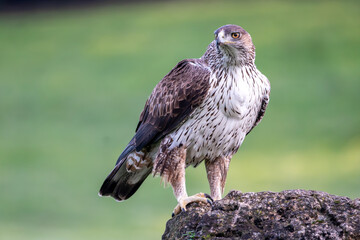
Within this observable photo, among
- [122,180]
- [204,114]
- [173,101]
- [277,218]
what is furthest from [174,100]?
[277,218]

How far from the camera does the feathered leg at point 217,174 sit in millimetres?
7336

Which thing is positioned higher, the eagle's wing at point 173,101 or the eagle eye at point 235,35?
the eagle eye at point 235,35

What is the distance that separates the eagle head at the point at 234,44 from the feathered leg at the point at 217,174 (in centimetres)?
105

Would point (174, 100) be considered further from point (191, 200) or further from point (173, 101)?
point (191, 200)

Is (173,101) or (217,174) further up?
(173,101)

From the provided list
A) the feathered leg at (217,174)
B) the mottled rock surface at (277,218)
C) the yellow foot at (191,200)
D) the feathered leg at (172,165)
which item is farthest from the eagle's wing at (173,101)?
the mottled rock surface at (277,218)

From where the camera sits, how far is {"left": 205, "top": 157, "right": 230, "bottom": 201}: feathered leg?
24.1ft

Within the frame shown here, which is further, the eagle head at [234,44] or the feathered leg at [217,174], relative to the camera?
the feathered leg at [217,174]

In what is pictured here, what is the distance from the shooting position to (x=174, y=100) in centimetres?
704

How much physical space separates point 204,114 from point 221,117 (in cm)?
15

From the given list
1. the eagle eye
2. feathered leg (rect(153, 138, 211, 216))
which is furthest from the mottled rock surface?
the eagle eye

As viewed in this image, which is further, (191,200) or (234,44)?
(234,44)

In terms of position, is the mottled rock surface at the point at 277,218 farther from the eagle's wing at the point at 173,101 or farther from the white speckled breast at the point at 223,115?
the eagle's wing at the point at 173,101

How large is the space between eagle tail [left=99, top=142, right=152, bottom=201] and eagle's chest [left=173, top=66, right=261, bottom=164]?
0.63 m
